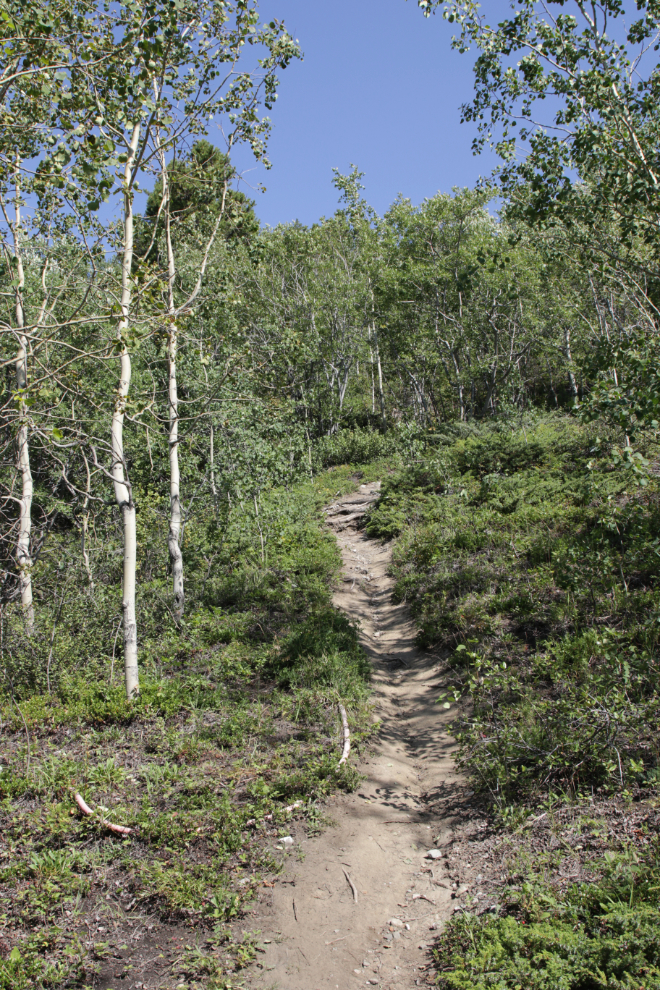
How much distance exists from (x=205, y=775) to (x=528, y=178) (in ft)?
28.6

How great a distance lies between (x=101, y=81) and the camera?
19.8 ft

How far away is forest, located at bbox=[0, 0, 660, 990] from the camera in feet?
14.1

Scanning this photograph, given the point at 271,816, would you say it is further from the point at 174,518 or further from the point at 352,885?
the point at 174,518

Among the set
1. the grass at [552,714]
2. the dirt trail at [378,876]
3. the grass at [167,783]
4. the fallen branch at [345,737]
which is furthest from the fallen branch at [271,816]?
the grass at [552,714]

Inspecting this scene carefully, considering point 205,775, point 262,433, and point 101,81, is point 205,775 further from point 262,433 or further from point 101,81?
point 262,433

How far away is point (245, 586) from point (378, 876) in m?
6.38

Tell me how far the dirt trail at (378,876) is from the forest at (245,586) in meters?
0.22

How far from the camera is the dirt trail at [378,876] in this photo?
3.98 m

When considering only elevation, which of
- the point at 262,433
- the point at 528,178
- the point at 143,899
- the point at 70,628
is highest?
the point at 528,178

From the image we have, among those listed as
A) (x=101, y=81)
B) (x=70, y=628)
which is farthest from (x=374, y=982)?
(x=101, y=81)

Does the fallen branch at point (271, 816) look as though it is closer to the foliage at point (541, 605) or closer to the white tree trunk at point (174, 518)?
the foliage at point (541, 605)

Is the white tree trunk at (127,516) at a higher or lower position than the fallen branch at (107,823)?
higher

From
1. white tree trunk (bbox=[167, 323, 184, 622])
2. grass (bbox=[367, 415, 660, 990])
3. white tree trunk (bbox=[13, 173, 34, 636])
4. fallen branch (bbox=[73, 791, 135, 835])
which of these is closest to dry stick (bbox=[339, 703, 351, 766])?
grass (bbox=[367, 415, 660, 990])

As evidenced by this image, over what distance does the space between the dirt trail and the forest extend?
218 mm
